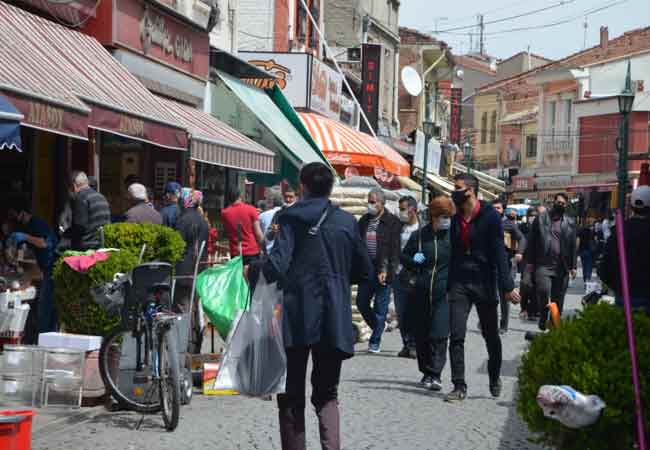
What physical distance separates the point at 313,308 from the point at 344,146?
18451mm

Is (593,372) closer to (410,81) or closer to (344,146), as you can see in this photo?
(344,146)

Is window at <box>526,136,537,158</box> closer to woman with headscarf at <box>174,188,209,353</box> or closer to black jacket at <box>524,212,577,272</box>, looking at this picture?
black jacket at <box>524,212,577,272</box>

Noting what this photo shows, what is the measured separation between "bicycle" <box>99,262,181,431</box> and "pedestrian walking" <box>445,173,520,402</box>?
2.49 m

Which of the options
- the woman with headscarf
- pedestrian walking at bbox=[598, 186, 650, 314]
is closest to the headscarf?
the woman with headscarf

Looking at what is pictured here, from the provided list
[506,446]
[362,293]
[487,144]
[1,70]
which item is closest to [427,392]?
[506,446]

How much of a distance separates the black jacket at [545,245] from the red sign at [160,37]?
5766 millimetres

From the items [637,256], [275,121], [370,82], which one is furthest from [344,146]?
[637,256]

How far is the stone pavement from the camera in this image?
8.17 m

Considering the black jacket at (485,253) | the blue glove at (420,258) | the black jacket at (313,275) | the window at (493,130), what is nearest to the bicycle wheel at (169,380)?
the black jacket at (313,275)

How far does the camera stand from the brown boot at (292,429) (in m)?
6.95

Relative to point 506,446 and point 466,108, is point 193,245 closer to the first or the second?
point 506,446

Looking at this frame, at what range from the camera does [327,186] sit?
720cm

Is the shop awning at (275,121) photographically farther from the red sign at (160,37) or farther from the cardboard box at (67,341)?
the cardboard box at (67,341)

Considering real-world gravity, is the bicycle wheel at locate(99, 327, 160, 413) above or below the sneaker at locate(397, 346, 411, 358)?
above
